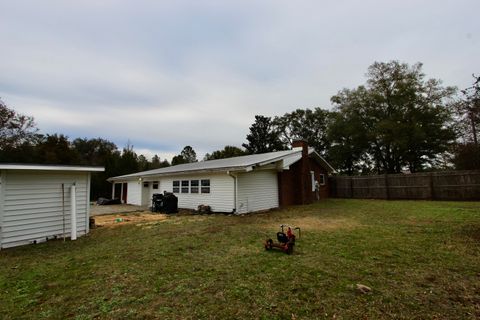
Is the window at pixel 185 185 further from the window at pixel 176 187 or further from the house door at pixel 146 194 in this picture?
the house door at pixel 146 194

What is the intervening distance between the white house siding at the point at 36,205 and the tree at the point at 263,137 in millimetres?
37815

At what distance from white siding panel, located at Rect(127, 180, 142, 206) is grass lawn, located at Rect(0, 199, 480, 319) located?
1266 cm

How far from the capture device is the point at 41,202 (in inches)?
298

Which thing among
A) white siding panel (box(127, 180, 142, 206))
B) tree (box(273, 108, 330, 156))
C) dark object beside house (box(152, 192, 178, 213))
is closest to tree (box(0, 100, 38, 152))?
white siding panel (box(127, 180, 142, 206))

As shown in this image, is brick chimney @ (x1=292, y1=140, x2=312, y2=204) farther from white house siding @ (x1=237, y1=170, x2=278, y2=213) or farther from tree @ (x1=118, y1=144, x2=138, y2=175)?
tree @ (x1=118, y1=144, x2=138, y2=175)

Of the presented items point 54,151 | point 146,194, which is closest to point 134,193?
point 146,194

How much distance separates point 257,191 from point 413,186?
456 inches

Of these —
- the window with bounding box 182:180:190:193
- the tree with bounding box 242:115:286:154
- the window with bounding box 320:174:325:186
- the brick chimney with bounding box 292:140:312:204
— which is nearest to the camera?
the window with bounding box 182:180:190:193

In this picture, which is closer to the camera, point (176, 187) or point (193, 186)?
point (193, 186)

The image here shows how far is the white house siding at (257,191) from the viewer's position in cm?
1287

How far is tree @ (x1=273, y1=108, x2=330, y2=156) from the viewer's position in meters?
40.8

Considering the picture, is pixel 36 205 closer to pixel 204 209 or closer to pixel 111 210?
pixel 204 209

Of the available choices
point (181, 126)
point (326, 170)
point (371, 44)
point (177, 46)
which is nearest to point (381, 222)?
point (371, 44)

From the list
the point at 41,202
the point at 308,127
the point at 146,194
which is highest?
the point at 308,127
